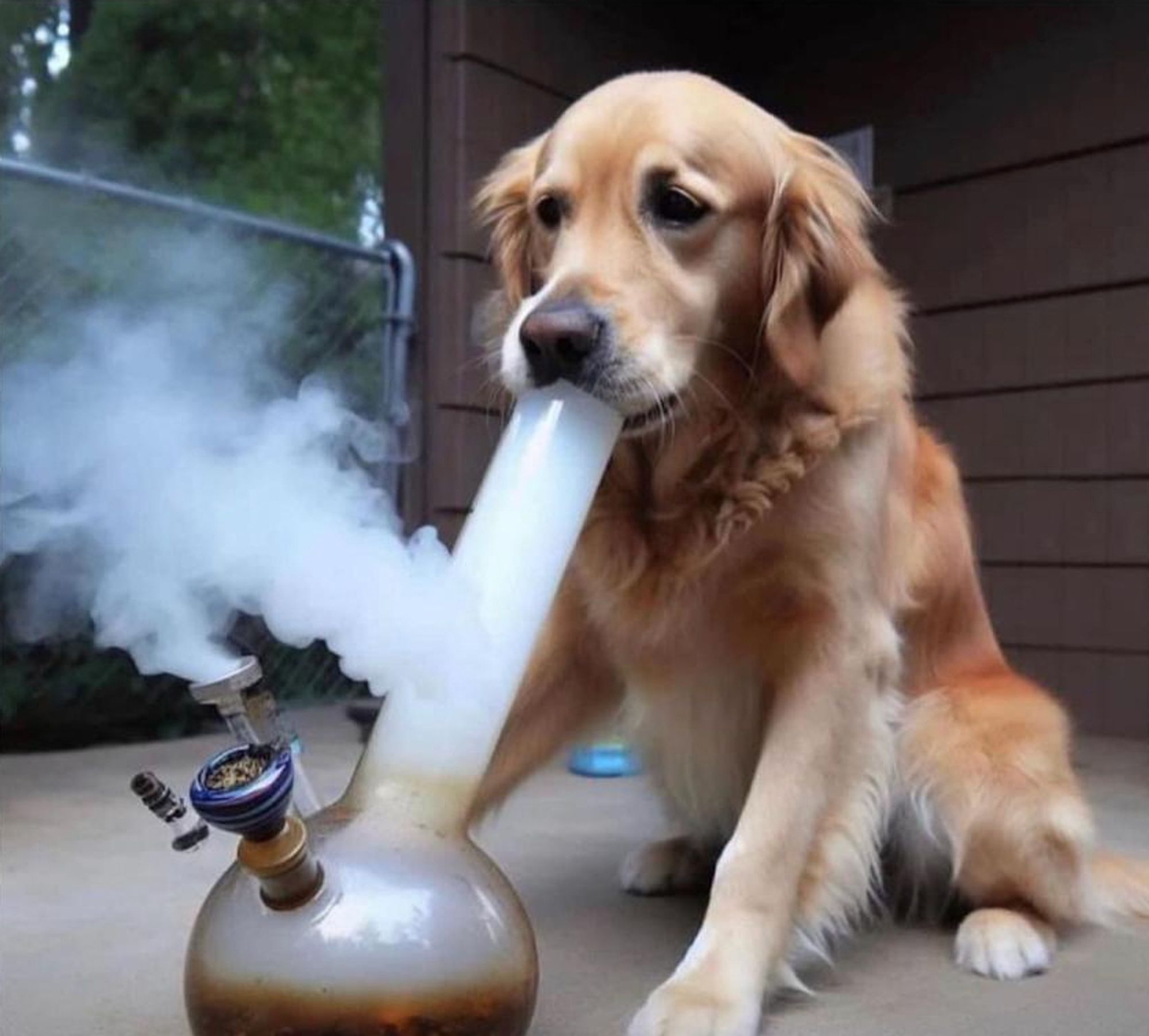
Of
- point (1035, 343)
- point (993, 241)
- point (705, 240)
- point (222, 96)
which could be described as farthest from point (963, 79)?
point (705, 240)

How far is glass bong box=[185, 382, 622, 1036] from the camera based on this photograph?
96 centimetres

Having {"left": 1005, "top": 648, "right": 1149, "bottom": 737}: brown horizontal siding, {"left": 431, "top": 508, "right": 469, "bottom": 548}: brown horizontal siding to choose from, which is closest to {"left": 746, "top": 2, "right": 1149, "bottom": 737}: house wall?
{"left": 1005, "top": 648, "right": 1149, "bottom": 737}: brown horizontal siding

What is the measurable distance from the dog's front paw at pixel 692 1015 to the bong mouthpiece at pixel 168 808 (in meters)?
0.44

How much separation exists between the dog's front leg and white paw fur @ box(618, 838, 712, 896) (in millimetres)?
452

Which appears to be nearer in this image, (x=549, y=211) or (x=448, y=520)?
A: (x=549, y=211)

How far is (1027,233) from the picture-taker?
374 cm

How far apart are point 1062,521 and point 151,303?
2.45 meters

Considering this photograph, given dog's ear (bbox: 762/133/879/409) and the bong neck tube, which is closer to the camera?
the bong neck tube

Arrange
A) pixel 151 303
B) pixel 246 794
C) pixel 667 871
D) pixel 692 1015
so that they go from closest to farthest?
pixel 246 794 → pixel 692 1015 → pixel 667 871 → pixel 151 303

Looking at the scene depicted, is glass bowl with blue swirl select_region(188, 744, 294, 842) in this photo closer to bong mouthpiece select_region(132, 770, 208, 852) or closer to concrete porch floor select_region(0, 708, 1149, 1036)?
bong mouthpiece select_region(132, 770, 208, 852)

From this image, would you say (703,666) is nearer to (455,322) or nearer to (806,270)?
(806,270)

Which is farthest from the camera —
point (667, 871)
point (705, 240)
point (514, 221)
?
point (667, 871)

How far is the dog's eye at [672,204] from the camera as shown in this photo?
4.92ft

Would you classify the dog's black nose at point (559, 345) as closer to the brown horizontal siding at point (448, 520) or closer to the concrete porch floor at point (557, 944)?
the concrete porch floor at point (557, 944)
